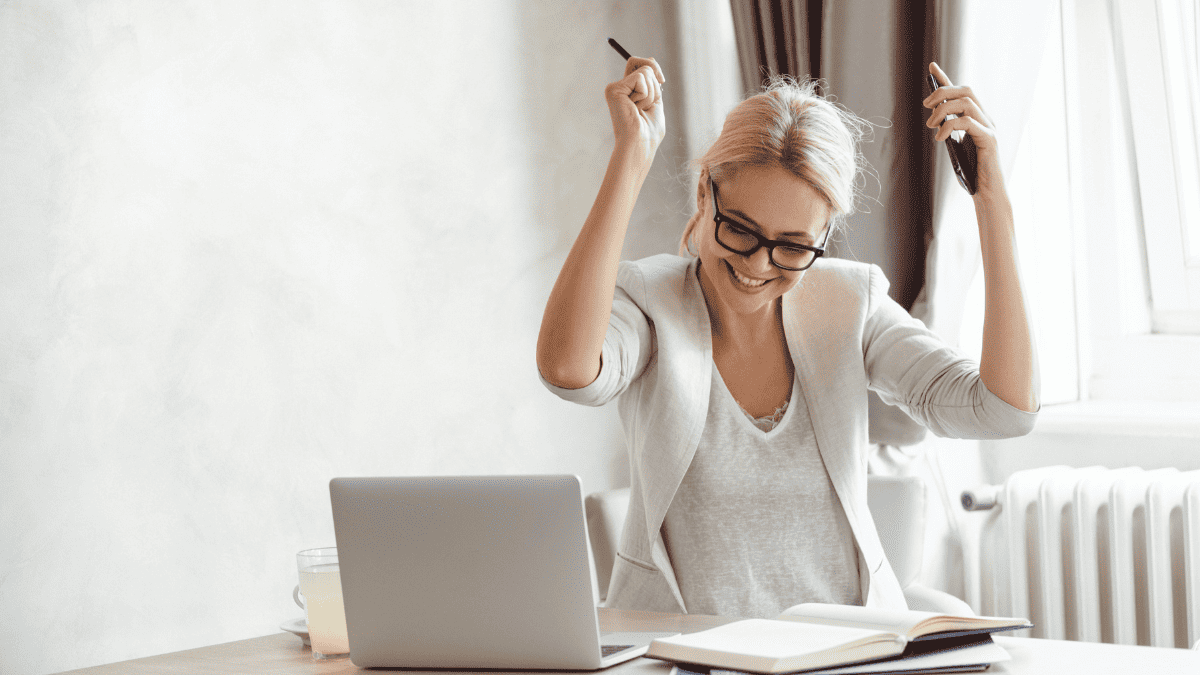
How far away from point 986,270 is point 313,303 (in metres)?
1.15

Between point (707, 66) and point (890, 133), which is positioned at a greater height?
point (707, 66)

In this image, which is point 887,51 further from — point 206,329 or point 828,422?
point 206,329

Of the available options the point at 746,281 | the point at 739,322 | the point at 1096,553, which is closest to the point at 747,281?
the point at 746,281

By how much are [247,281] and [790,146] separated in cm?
96

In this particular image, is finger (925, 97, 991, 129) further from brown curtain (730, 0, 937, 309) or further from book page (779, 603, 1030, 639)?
brown curtain (730, 0, 937, 309)

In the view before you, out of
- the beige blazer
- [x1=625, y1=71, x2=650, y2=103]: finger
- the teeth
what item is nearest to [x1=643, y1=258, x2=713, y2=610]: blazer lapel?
the beige blazer

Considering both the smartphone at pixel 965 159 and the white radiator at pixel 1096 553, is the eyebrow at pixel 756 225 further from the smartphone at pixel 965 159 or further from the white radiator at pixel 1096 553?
the white radiator at pixel 1096 553

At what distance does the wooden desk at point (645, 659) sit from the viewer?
0.92 m

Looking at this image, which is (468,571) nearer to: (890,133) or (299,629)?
(299,629)

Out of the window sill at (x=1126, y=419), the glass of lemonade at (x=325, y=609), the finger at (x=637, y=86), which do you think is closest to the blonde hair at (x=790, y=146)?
the finger at (x=637, y=86)

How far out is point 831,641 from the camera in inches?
36.3

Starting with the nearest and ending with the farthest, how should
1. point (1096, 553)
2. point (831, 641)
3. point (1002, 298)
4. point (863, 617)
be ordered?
point (831, 641) < point (863, 617) < point (1002, 298) < point (1096, 553)

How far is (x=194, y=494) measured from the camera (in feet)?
5.71

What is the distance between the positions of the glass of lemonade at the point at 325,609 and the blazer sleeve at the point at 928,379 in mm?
845
